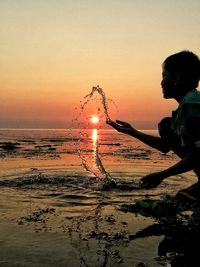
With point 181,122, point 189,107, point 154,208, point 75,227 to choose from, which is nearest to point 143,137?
point 181,122

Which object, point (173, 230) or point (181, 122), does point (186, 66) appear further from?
point (173, 230)

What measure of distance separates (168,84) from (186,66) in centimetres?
33

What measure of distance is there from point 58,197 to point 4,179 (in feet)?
11.5

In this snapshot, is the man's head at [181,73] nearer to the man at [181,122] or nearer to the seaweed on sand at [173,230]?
the man at [181,122]

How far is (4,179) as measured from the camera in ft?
38.7

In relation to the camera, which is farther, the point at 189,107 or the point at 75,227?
the point at 75,227

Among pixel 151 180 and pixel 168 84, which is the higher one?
pixel 168 84

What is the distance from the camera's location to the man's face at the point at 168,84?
15.7ft

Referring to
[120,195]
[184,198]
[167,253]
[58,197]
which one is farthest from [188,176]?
[167,253]

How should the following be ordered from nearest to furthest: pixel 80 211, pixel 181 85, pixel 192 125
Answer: pixel 192 125 < pixel 181 85 < pixel 80 211

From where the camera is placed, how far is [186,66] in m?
4.68

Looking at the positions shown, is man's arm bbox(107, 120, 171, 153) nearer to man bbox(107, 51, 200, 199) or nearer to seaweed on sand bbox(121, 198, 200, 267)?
man bbox(107, 51, 200, 199)

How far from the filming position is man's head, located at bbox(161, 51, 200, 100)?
4684 millimetres

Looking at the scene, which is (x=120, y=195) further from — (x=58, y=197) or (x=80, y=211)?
(x=80, y=211)
